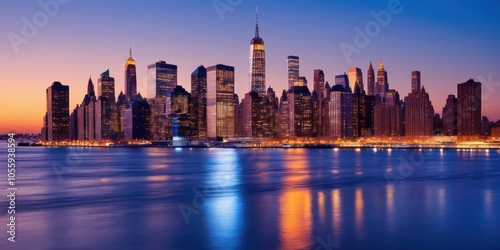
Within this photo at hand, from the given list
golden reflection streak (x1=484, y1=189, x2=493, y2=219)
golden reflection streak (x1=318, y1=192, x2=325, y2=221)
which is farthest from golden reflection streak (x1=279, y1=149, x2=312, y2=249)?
golden reflection streak (x1=484, y1=189, x2=493, y2=219)

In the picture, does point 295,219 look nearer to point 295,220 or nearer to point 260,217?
point 295,220

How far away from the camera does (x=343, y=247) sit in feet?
76.3

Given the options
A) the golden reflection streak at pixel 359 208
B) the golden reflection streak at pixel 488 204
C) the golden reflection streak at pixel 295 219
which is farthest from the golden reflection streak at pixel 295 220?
the golden reflection streak at pixel 488 204

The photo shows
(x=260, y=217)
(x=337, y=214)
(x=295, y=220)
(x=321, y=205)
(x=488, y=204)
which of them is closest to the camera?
(x=295, y=220)

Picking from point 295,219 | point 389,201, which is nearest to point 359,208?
point 389,201

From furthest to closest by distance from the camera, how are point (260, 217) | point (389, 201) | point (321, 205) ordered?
point (389, 201) → point (321, 205) → point (260, 217)

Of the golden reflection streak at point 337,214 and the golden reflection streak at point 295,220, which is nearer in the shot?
the golden reflection streak at point 295,220

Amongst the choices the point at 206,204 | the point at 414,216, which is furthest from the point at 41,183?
the point at 414,216

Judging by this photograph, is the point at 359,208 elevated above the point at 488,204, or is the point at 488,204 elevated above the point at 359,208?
the point at 359,208

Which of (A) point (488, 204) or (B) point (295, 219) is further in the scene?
(A) point (488, 204)

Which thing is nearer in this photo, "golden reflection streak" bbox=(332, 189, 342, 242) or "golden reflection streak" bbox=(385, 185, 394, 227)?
"golden reflection streak" bbox=(332, 189, 342, 242)

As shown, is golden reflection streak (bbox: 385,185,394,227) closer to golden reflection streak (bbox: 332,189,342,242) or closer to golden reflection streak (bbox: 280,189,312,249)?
golden reflection streak (bbox: 332,189,342,242)

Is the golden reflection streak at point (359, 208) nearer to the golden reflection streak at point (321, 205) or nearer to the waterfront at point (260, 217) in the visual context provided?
the waterfront at point (260, 217)

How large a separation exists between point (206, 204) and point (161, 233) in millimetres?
12132
